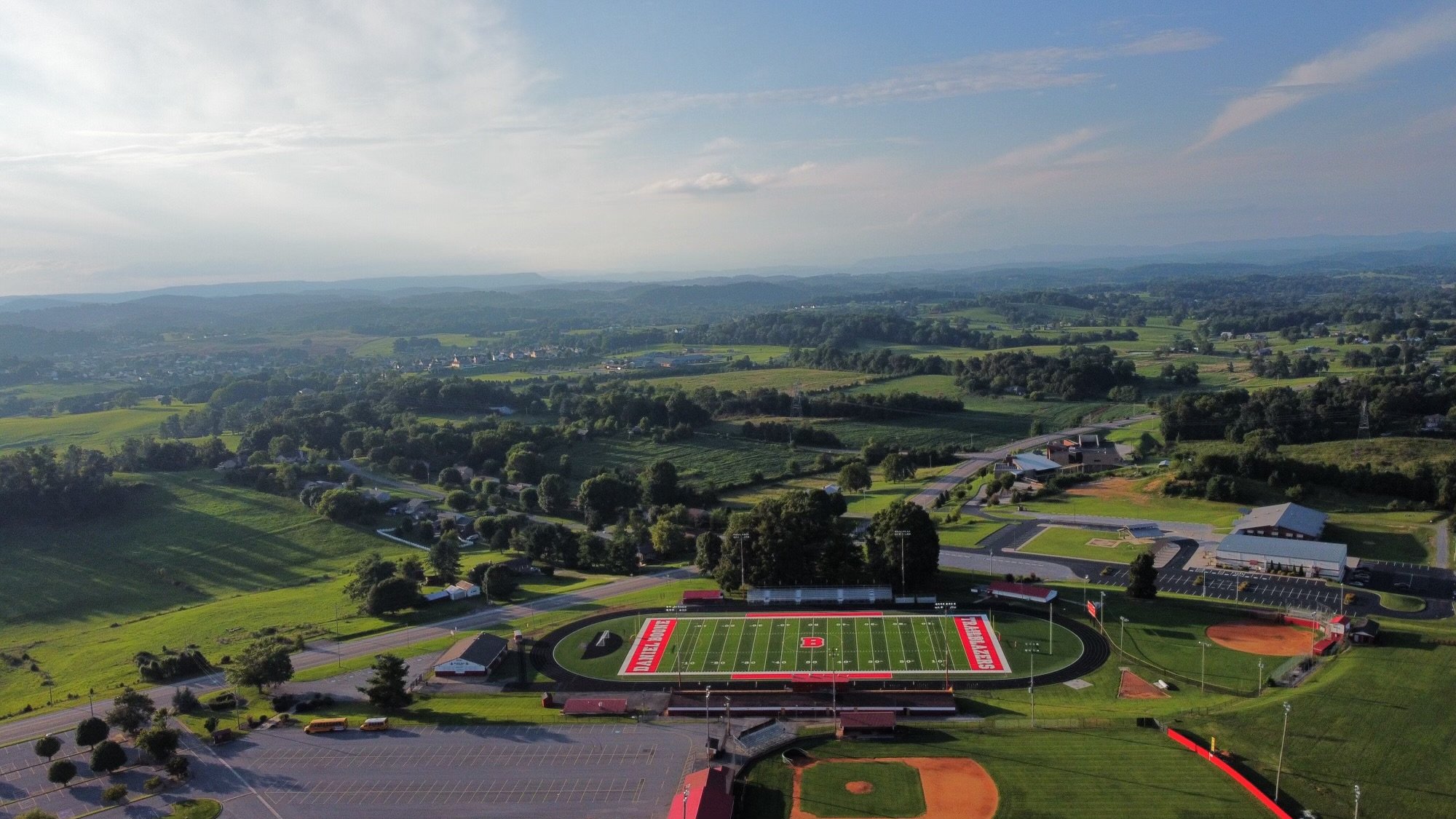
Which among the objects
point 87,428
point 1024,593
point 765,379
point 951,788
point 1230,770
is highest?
point 765,379

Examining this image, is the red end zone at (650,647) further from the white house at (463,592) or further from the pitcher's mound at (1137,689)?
the pitcher's mound at (1137,689)

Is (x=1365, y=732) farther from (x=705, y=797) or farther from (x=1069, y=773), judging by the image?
(x=705, y=797)

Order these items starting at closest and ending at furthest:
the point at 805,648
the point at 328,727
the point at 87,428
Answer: the point at 328,727 → the point at 805,648 → the point at 87,428

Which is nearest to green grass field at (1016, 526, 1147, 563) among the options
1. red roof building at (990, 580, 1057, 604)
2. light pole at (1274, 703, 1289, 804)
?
red roof building at (990, 580, 1057, 604)

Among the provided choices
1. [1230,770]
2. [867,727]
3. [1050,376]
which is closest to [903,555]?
[867,727]

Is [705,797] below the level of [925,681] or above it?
above

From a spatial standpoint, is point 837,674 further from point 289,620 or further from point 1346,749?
point 289,620

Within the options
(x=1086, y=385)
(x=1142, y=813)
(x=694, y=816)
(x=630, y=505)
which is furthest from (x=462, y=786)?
(x=1086, y=385)
